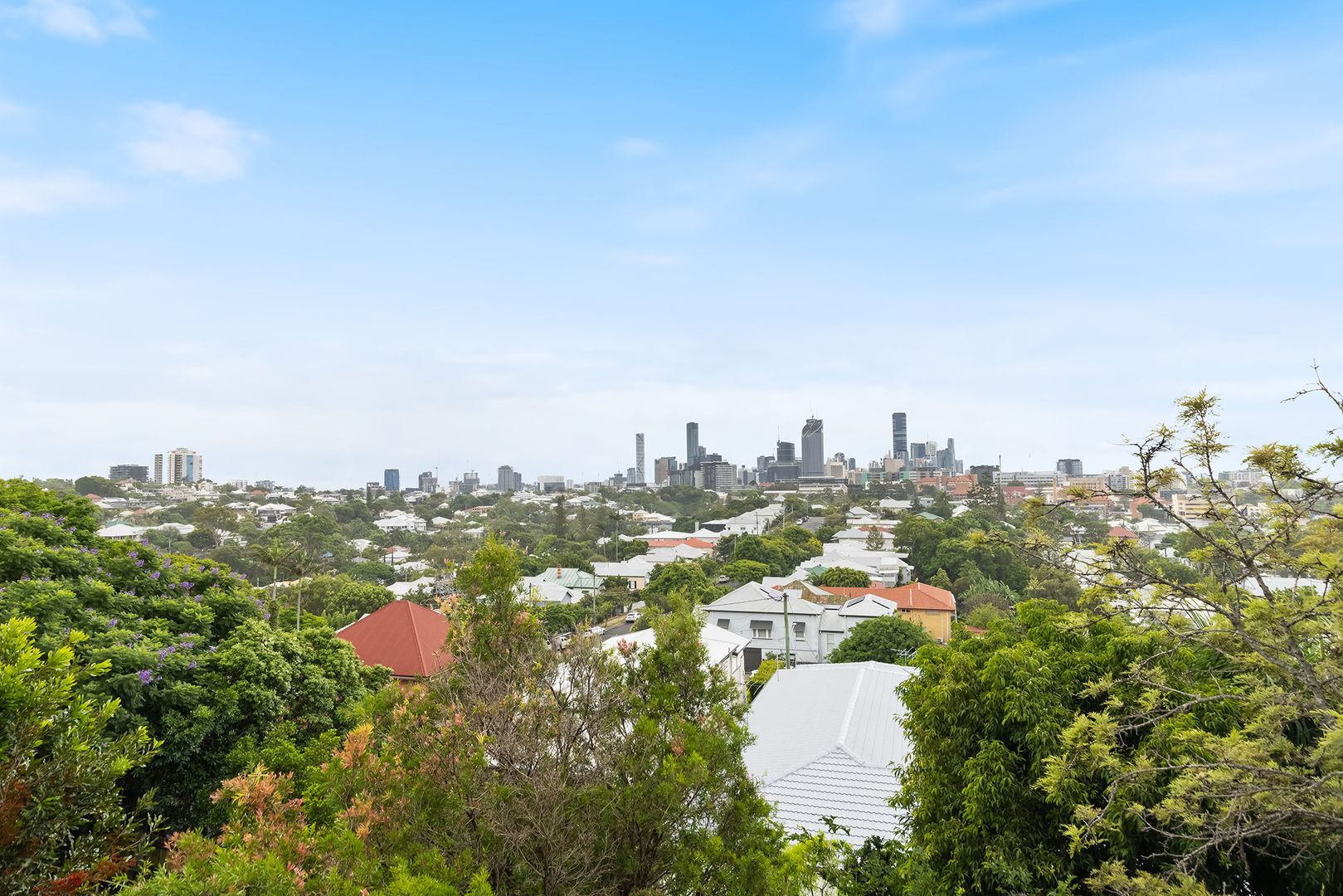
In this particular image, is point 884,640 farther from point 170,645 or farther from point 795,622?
point 170,645

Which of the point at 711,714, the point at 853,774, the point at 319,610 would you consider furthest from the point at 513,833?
the point at 319,610

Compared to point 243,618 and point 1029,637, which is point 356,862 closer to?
point 1029,637

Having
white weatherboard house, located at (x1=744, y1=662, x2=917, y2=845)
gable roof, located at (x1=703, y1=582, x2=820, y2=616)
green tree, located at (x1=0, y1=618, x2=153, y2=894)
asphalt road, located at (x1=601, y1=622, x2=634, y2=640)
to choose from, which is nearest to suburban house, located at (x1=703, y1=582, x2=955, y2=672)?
gable roof, located at (x1=703, y1=582, x2=820, y2=616)

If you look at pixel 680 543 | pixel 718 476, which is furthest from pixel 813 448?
pixel 680 543

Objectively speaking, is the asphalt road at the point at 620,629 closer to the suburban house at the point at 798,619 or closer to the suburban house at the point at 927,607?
Answer: the suburban house at the point at 798,619

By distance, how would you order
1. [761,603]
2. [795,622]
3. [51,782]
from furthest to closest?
[761,603]
[795,622]
[51,782]

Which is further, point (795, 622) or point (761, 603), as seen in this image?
point (761, 603)

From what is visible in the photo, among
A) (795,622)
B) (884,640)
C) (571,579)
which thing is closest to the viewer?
(884,640)
